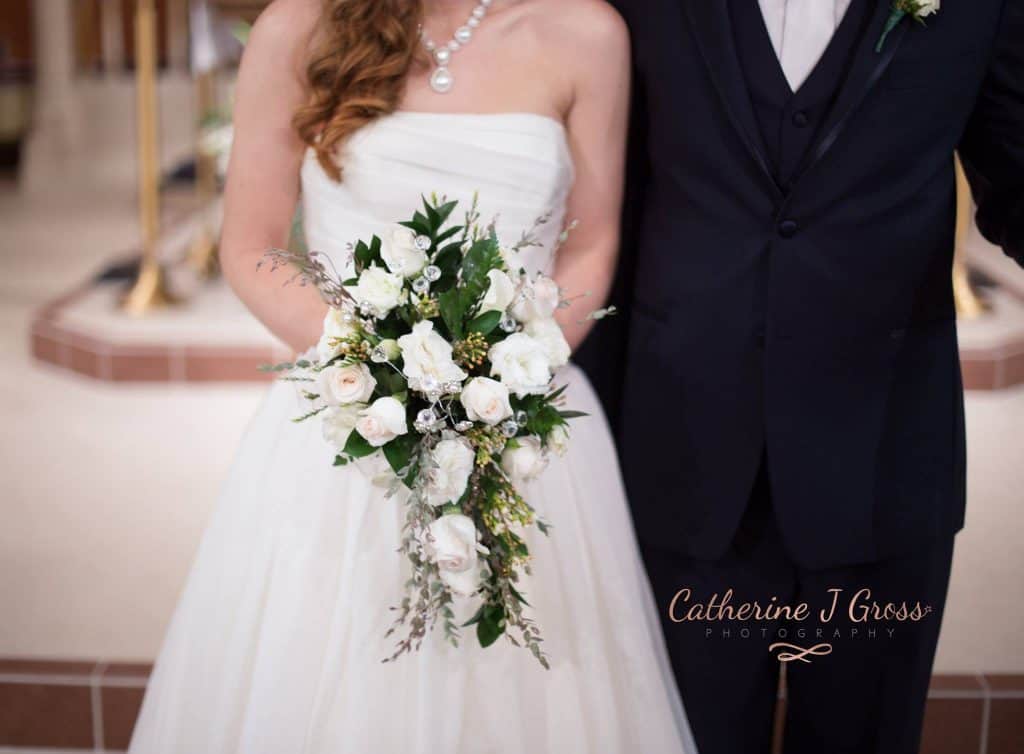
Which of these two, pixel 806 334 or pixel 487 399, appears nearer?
pixel 487 399

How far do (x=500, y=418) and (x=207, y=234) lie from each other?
4988 millimetres

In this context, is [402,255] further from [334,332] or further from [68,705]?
[68,705]

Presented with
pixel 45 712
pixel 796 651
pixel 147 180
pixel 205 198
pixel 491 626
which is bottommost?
pixel 205 198

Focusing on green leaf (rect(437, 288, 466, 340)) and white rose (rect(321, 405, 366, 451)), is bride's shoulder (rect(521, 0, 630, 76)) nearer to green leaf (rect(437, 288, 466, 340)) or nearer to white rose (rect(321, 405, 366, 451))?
green leaf (rect(437, 288, 466, 340))

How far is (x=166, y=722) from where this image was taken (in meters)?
2.15

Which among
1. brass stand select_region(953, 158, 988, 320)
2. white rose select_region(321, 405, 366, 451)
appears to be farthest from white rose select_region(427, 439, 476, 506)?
brass stand select_region(953, 158, 988, 320)

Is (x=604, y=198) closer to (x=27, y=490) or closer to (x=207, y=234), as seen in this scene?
(x=27, y=490)

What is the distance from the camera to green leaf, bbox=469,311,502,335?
1.73m

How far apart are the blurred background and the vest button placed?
0.76m

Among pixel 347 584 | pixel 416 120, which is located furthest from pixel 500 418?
pixel 416 120

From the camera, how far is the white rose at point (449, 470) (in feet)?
5.65

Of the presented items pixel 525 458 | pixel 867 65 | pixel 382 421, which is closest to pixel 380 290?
pixel 382 421

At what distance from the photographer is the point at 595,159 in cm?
215

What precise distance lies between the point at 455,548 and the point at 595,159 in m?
0.72
